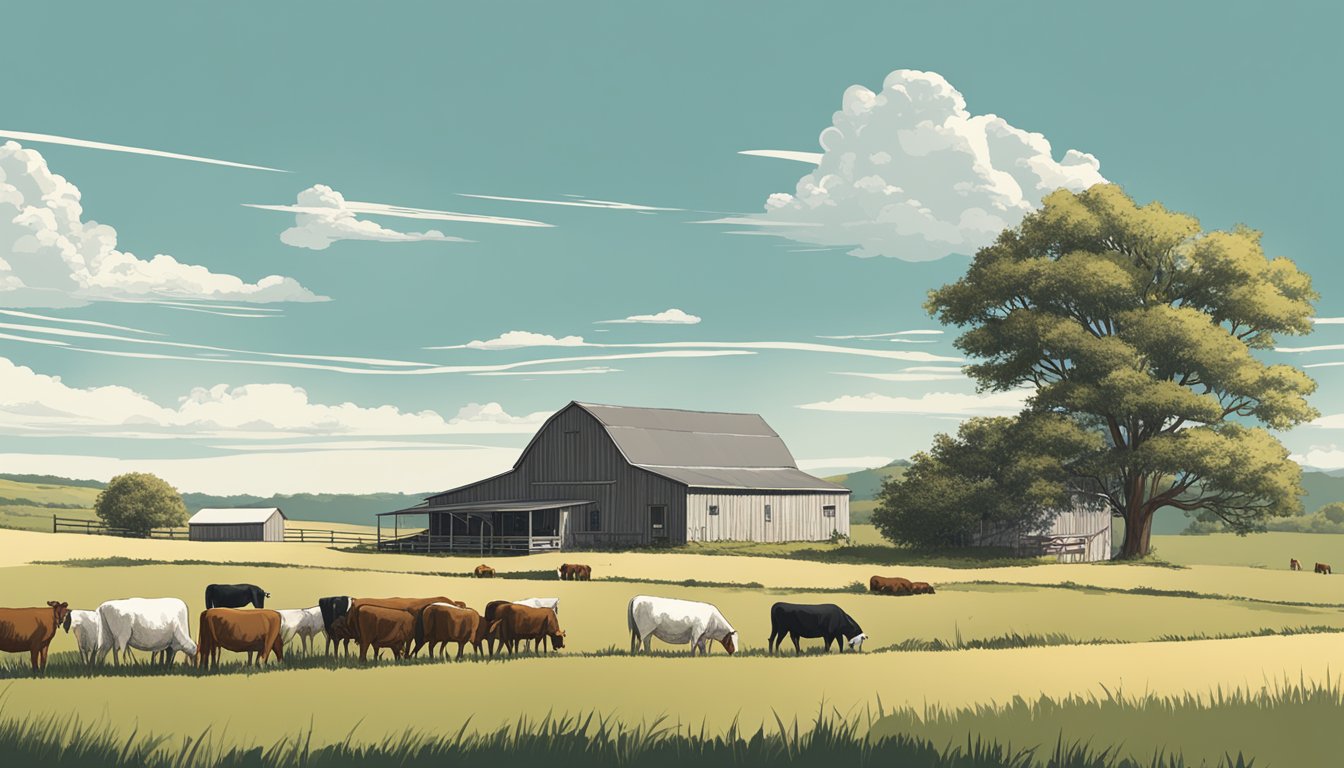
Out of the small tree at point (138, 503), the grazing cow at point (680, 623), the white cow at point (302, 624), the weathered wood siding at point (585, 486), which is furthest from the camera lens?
the small tree at point (138, 503)

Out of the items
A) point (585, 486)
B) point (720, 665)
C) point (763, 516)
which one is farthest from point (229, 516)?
point (720, 665)

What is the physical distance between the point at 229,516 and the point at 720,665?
96553mm

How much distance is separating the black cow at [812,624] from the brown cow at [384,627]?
21.7 ft

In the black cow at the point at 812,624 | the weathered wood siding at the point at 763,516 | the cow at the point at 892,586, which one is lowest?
the cow at the point at 892,586

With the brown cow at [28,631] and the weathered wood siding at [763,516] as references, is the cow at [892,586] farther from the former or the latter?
the weathered wood siding at [763,516]

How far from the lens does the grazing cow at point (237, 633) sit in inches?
845

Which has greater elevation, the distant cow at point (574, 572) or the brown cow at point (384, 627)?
the brown cow at point (384, 627)

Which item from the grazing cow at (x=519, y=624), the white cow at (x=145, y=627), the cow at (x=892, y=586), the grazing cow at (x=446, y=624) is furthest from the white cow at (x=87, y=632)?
the cow at (x=892, y=586)

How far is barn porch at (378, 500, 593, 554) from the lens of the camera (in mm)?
79375

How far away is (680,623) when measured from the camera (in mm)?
24969

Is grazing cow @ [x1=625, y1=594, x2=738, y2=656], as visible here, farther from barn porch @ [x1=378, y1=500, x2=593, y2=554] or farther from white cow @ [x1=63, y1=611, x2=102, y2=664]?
barn porch @ [x1=378, y1=500, x2=593, y2=554]

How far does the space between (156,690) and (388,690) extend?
9.49 feet

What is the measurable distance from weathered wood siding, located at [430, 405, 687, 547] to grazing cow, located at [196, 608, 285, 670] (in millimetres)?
55694

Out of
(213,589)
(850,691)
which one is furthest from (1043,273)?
(850,691)
